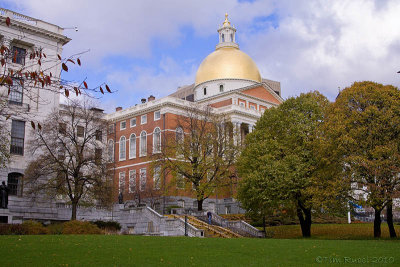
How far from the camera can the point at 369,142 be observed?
32375 mm

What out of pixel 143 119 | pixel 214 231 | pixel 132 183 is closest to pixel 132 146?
pixel 143 119

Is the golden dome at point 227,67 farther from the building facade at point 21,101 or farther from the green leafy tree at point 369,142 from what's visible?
the green leafy tree at point 369,142

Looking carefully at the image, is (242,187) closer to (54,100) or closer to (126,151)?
(54,100)

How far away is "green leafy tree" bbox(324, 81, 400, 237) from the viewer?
3095 cm

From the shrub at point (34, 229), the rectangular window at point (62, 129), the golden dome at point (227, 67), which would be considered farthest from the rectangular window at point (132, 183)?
the shrub at point (34, 229)

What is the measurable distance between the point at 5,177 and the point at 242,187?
64.6 ft

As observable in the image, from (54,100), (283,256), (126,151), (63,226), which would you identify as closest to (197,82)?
(126,151)

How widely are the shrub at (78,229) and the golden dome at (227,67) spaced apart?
48.9 metres

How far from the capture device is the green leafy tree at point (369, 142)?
31.0 metres

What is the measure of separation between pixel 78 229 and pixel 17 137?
1316cm

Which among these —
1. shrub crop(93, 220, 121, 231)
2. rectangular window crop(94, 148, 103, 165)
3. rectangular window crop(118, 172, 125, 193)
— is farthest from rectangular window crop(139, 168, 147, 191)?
shrub crop(93, 220, 121, 231)

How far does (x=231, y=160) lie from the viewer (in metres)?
50.6

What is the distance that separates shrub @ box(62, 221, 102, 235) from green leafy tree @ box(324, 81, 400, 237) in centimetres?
1723

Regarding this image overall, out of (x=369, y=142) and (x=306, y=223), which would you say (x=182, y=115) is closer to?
(x=306, y=223)
